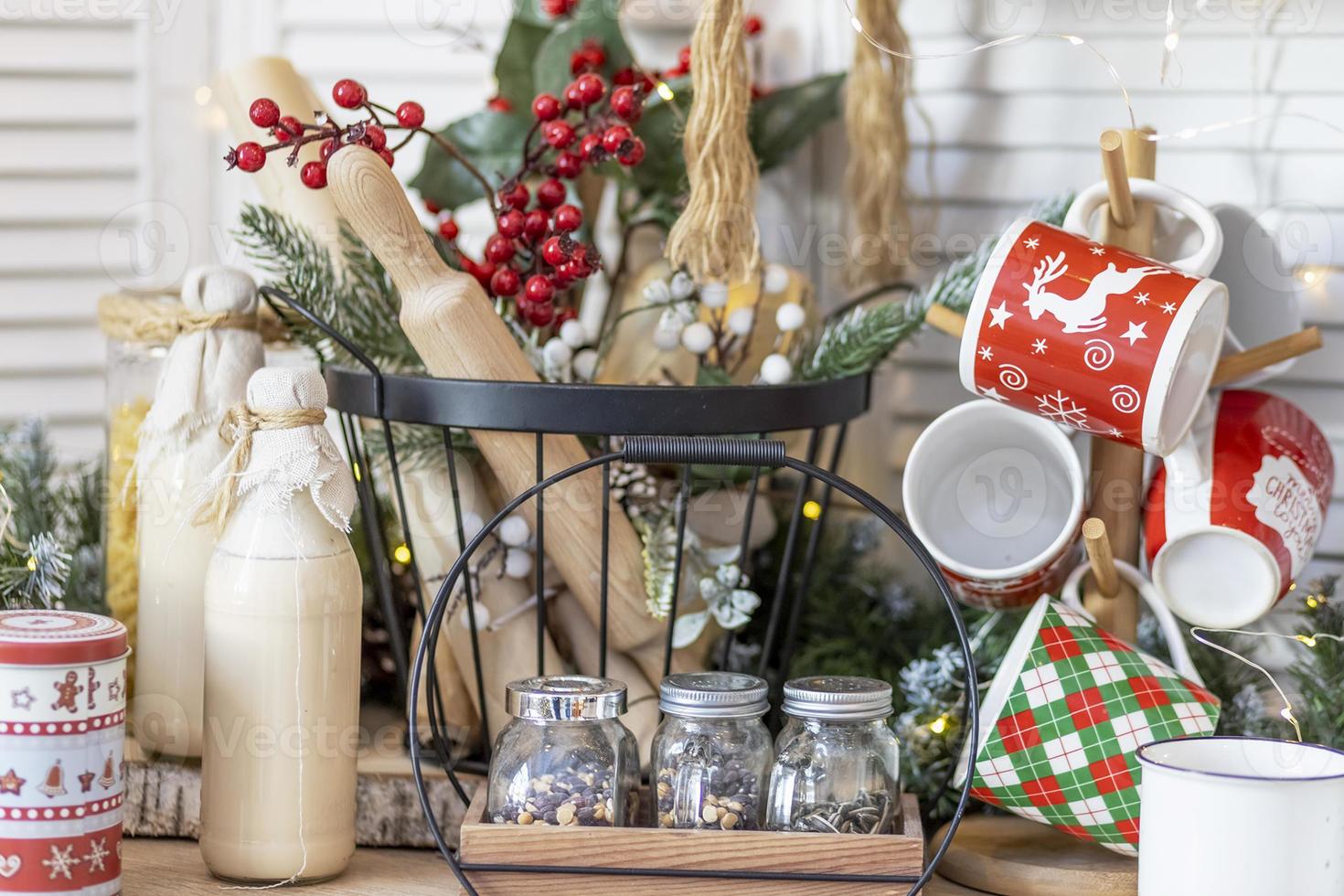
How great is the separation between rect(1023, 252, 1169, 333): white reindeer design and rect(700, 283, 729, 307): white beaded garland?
214 millimetres

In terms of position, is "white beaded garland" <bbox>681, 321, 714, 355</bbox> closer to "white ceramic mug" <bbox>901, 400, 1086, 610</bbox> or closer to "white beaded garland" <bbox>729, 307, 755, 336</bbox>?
"white beaded garland" <bbox>729, 307, 755, 336</bbox>

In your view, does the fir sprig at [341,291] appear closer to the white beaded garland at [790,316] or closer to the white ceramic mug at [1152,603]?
the white beaded garland at [790,316]

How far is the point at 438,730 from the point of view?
771 millimetres

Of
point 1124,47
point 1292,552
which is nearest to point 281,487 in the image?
point 1292,552

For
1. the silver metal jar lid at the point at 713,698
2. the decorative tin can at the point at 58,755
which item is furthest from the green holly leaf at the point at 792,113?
the decorative tin can at the point at 58,755

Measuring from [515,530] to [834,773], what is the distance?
0.24 meters

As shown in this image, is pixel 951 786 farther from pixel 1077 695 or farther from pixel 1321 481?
pixel 1321 481

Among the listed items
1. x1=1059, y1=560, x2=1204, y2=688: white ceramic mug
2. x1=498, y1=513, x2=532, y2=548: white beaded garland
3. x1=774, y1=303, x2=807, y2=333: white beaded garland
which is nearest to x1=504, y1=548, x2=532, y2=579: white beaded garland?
x1=498, y1=513, x2=532, y2=548: white beaded garland

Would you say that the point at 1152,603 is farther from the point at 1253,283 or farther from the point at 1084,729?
the point at 1253,283

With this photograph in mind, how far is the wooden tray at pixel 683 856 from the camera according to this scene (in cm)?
65

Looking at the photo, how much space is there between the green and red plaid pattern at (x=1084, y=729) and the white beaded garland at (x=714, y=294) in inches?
11.3

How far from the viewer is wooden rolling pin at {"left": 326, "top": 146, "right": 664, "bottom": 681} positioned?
693 mm

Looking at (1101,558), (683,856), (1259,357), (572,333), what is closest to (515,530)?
(572,333)

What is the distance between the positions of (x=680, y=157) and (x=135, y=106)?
0.48m
